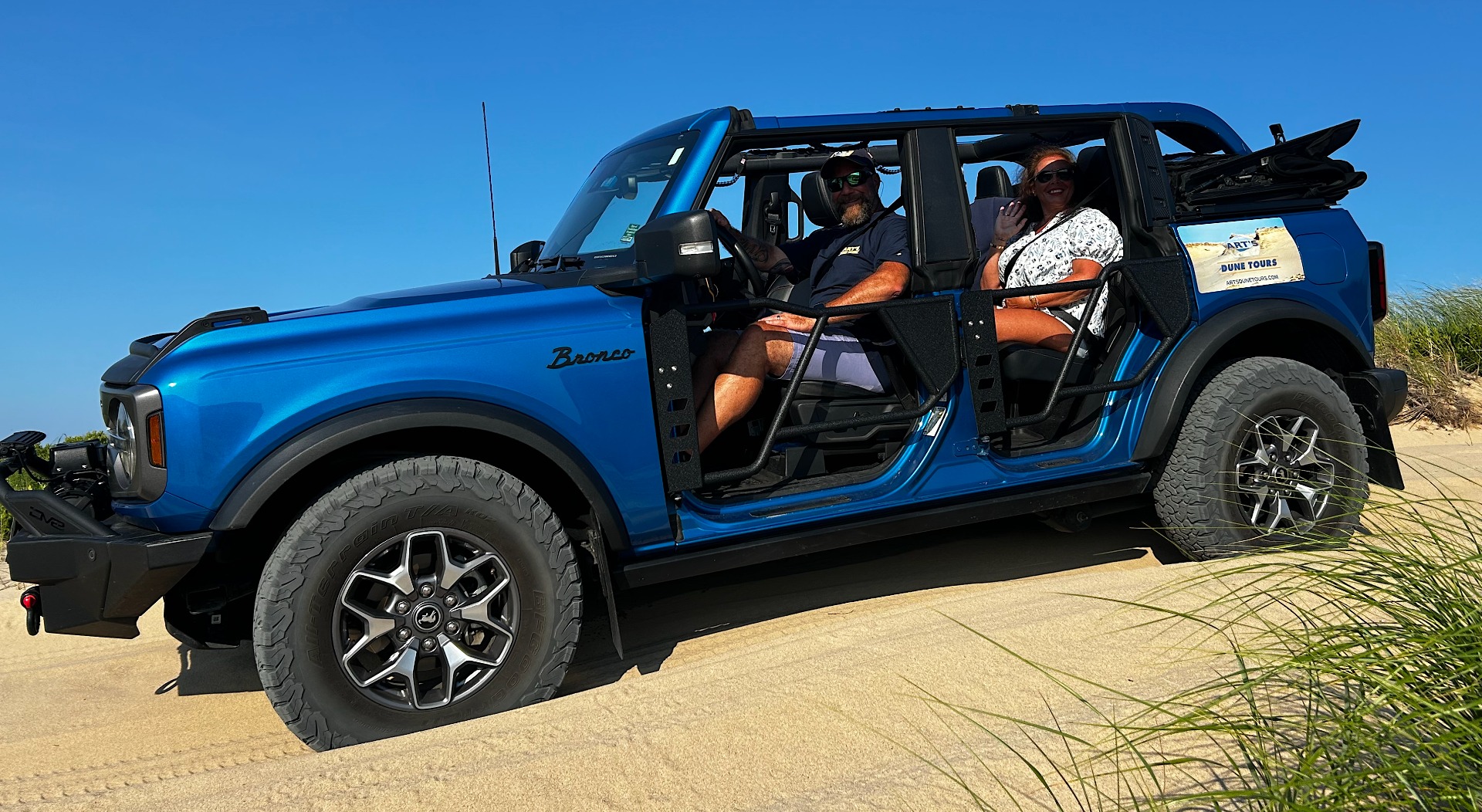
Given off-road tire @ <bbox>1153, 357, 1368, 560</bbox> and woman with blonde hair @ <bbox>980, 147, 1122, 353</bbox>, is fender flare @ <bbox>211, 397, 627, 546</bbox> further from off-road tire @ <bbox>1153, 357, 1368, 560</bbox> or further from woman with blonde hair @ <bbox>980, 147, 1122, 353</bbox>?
off-road tire @ <bbox>1153, 357, 1368, 560</bbox>

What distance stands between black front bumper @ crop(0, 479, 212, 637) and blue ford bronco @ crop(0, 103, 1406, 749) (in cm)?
1

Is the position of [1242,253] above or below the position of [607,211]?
below

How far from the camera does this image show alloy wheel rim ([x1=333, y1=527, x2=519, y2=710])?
132 inches

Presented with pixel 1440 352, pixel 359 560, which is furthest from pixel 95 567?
pixel 1440 352

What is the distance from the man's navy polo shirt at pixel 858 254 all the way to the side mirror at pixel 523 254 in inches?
52.4

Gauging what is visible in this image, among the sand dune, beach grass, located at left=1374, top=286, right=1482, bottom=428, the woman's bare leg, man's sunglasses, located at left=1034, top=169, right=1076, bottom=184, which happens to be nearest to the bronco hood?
the sand dune

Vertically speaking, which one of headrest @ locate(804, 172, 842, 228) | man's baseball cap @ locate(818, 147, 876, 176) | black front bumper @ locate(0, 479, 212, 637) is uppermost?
man's baseball cap @ locate(818, 147, 876, 176)

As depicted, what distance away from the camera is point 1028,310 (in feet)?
14.9

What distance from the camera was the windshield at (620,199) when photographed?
409cm

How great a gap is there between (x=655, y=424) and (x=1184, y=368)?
243cm

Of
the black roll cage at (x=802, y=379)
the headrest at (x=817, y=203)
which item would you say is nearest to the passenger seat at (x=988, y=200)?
the headrest at (x=817, y=203)

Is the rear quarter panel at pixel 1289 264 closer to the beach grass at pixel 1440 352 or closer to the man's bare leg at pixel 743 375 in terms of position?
the man's bare leg at pixel 743 375

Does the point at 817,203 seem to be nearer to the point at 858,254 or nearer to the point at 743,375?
the point at 858,254

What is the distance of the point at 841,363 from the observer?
4.27m
